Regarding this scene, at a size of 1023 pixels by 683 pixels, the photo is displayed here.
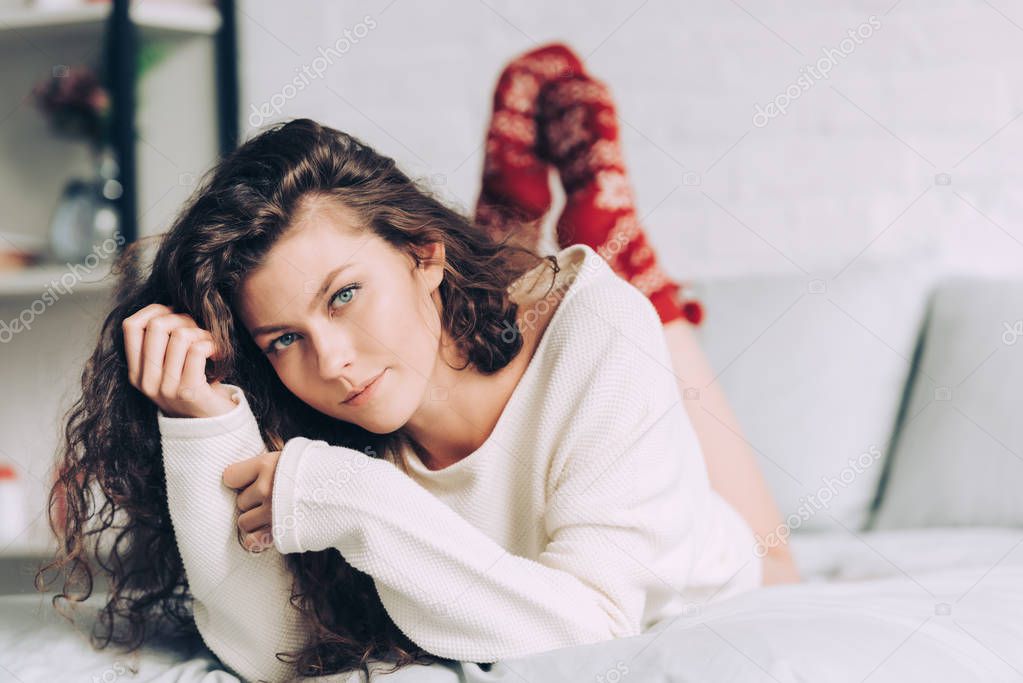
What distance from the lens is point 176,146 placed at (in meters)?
2.09

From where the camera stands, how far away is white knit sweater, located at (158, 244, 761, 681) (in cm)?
80

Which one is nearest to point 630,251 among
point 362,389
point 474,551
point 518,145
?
point 518,145

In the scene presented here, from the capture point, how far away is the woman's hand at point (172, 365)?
88 cm

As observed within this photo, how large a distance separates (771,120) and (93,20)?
1.35 metres

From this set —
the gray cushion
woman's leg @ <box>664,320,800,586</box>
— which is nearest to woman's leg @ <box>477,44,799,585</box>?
woman's leg @ <box>664,320,800,586</box>

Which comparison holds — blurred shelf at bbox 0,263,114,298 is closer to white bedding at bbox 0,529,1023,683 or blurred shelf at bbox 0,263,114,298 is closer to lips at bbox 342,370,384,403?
white bedding at bbox 0,529,1023,683

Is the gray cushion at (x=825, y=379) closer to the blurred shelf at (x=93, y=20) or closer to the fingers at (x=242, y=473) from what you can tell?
the fingers at (x=242, y=473)

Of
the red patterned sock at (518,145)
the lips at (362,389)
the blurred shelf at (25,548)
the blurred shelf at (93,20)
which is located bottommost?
the blurred shelf at (25,548)

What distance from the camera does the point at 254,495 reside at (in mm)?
856

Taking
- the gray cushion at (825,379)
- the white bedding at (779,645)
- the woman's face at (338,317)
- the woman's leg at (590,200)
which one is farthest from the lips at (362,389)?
the gray cushion at (825,379)

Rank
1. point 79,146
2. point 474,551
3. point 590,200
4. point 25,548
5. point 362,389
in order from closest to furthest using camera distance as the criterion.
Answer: point 474,551 < point 362,389 < point 590,200 < point 25,548 < point 79,146

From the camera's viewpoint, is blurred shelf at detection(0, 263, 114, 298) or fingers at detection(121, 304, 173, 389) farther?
blurred shelf at detection(0, 263, 114, 298)

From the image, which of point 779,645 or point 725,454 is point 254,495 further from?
point 725,454

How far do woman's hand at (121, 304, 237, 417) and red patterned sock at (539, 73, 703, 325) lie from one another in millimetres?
700
